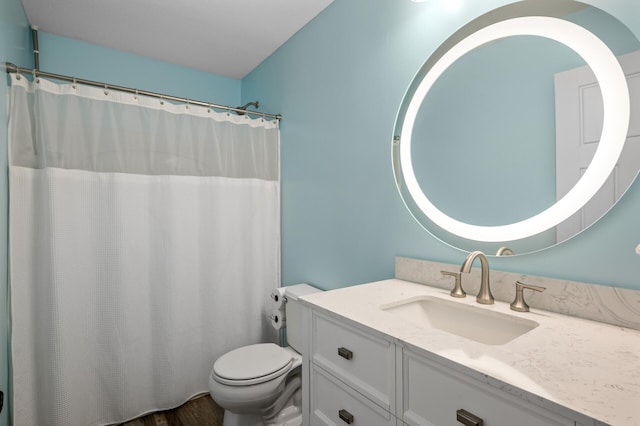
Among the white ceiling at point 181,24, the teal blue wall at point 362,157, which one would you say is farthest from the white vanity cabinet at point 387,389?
the white ceiling at point 181,24

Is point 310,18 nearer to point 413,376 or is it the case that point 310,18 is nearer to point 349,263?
point 349,263

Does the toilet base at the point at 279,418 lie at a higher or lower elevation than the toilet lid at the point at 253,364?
lower

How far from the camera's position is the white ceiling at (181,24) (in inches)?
77.0

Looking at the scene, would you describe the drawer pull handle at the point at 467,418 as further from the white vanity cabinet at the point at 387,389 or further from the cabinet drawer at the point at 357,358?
the cabinet drawer at the point at 357,358

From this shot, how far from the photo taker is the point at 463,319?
3.73 ft

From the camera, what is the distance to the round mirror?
958mm

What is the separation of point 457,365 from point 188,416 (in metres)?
1.91

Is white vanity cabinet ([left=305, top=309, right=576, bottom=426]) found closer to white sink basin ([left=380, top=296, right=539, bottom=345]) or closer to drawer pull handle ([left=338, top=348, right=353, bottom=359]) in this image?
drawer pull handle ([left=338, top=348, right=353, bottom=359])

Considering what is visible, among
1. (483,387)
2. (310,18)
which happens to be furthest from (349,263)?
(310,18)

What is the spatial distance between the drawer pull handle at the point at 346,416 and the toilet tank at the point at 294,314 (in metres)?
0.92

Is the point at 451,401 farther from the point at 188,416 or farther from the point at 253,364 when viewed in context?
the point at 188,416

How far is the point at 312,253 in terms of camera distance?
2143 mm

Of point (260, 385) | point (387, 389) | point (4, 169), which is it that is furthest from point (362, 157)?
point (4, 169)

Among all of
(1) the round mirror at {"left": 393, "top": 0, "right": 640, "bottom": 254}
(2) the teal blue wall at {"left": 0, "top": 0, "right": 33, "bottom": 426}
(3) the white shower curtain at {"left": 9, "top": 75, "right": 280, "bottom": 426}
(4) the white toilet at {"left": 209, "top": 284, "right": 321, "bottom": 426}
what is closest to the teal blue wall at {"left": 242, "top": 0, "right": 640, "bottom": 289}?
(1) the round mirror at {"left": 393, "top": 0, "right": 640, "bottom": 254}
